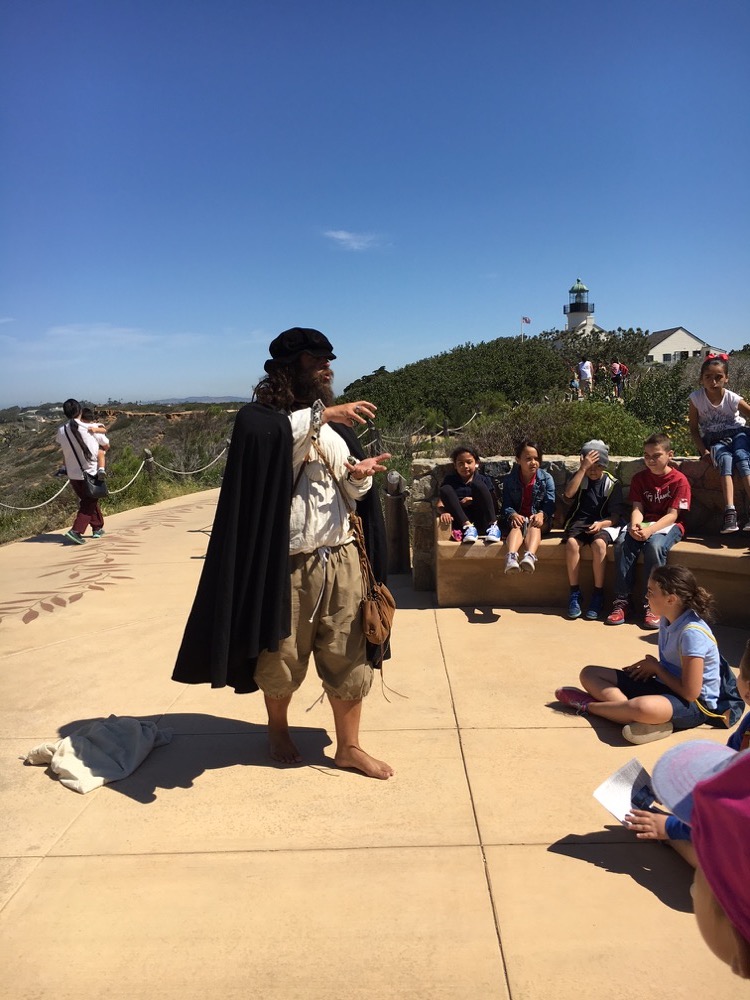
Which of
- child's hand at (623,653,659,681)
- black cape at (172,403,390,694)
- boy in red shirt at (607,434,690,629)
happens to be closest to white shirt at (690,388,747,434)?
boy in red shirt at (607,434,690,629)

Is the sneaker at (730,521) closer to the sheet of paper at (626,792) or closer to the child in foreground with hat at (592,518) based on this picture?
the child in foreground with hat at (592,518)

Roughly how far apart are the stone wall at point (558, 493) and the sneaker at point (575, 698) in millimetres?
2153

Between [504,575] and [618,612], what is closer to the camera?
[618,612]

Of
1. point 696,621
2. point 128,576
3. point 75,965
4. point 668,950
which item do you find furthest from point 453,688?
point 128,576

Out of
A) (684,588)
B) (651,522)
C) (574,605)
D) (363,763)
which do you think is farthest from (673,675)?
(651,522)

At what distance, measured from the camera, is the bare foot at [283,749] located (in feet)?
11.2

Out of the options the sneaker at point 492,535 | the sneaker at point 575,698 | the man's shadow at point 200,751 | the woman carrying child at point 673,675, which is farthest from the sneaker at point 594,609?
the man's shadow at point 200,751

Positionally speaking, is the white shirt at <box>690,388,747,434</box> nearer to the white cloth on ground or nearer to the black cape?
the black cape

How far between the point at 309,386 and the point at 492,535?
9.76 ft

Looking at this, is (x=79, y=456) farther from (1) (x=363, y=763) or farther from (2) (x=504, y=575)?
(1) (x=363, y=763)

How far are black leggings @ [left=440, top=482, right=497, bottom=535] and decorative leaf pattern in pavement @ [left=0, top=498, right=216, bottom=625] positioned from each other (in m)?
3.14

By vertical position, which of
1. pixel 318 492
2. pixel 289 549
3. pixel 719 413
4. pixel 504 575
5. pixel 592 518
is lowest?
pixel 504 575

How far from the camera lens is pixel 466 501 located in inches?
231

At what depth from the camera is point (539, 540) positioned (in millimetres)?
5543
